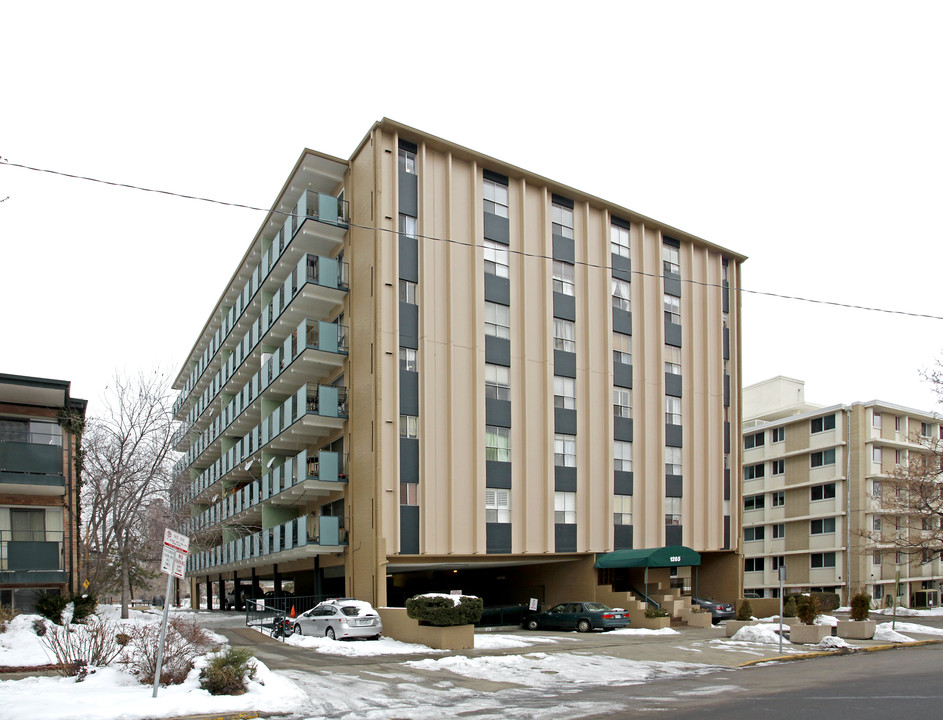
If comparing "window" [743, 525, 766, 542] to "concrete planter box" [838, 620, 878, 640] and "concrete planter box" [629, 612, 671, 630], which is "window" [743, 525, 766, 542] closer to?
"concrete planter box" [629, 612, 671, 630]

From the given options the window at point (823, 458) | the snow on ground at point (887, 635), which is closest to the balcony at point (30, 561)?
the snow on ground at point (887, 635)

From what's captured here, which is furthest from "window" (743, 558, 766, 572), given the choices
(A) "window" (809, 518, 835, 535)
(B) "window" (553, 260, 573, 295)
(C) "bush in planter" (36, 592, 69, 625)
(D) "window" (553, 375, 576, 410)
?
(C) "bush in planter" (36, 592, 69, 625)

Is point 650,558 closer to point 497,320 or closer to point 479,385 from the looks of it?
point 479,385

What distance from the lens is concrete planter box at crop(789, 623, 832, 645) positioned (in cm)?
2758

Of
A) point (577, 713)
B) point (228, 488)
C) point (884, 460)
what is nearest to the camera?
point (577, 713)

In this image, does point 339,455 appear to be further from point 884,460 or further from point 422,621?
point 884,460

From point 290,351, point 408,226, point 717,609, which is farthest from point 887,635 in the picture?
point 290,351

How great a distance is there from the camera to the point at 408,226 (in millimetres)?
34469

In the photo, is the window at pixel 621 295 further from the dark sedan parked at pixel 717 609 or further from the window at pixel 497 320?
the dark sedan parked at pixel 717 609

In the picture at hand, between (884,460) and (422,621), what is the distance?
154ft

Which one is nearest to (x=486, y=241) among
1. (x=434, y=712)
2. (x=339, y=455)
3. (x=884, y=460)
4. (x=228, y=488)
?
(x=339, y=455)

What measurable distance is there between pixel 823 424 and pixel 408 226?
42.5 m

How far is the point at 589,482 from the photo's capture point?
125ft

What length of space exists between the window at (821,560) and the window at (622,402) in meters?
30.5
